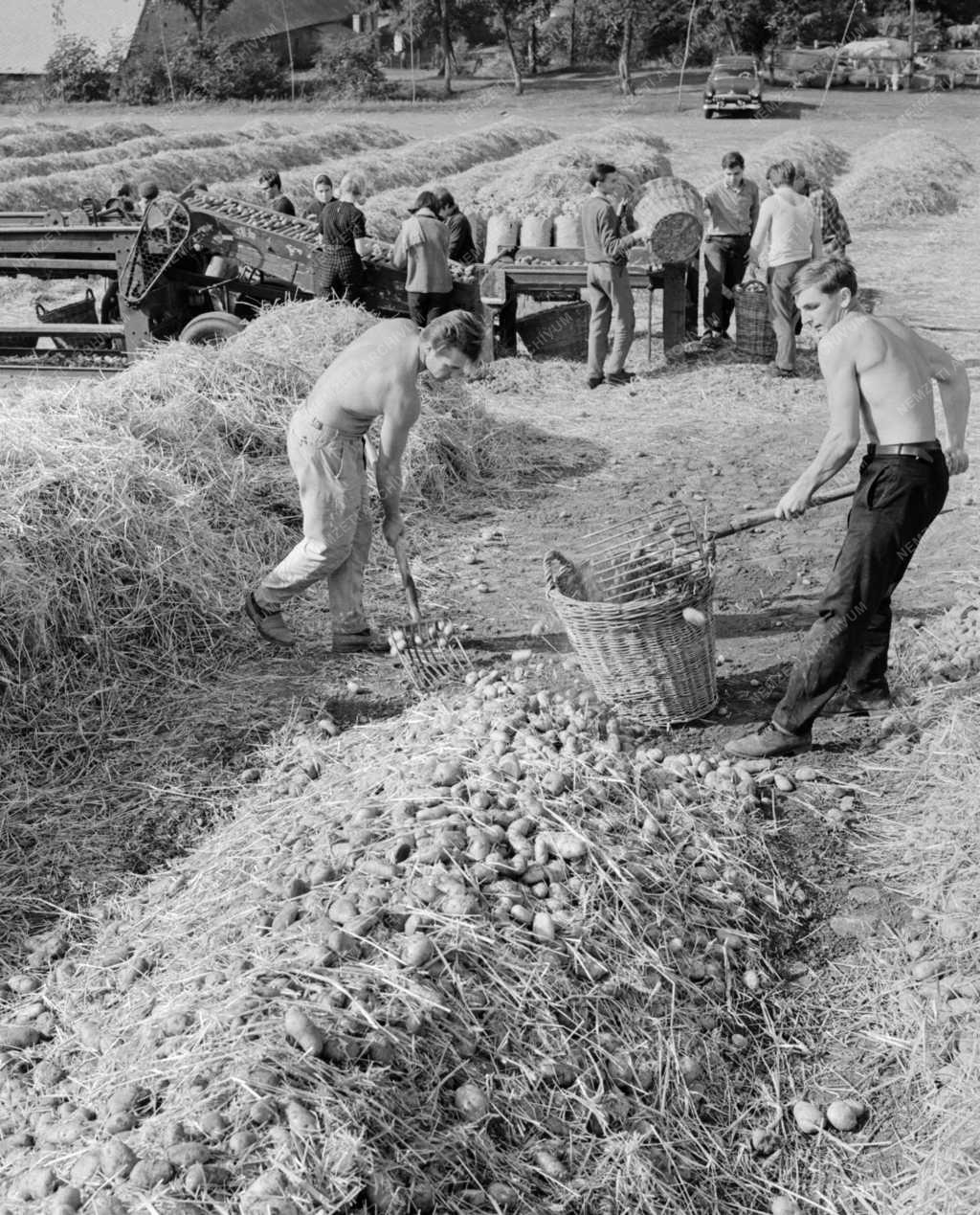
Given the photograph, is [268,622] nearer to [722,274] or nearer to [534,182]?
[722,274]

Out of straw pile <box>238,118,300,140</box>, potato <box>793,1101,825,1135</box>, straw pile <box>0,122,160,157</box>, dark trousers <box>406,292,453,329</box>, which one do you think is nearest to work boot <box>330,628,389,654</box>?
potato <box>793,1101,825,1135</box>

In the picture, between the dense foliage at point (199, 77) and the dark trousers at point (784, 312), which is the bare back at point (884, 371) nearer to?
the dark trousers at point (784, 312)

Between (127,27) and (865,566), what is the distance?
4847 centimetres

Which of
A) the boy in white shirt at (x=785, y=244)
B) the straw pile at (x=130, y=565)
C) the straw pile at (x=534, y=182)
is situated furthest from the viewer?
the straw pile at (x=534, y=182)

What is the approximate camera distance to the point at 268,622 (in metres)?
6.11

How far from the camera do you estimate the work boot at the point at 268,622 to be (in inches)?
239

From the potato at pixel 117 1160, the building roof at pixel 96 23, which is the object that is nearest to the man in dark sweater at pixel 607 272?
the potato at pixel 117 1160

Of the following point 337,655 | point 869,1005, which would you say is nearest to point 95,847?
point 337,655

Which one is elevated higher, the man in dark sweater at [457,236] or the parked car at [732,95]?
the parked car at [732,95]

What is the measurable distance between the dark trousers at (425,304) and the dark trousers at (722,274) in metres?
2.80

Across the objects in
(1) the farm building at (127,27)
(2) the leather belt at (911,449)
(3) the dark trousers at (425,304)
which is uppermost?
(1) the farm building at (127,27)

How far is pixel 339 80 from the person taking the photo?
4356 cm

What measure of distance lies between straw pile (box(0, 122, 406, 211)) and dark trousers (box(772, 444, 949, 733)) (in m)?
13.3

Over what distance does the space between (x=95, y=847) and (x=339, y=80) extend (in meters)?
43.6
